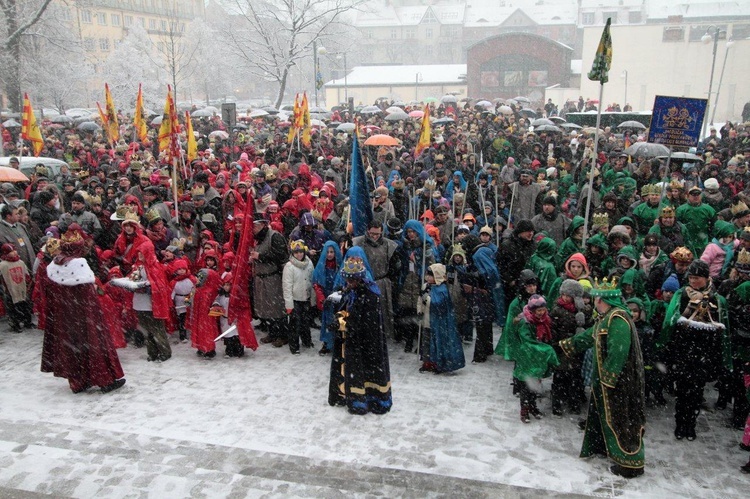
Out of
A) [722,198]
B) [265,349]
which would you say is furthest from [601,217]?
[265,349]

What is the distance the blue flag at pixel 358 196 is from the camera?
23.9 feet

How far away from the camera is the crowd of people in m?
5.99

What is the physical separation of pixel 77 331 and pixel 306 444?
122 inches

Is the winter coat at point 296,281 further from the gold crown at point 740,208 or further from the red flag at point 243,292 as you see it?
the gold crown at point 740,208

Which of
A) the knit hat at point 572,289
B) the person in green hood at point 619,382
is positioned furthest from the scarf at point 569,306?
the person in green hood at point 619,382

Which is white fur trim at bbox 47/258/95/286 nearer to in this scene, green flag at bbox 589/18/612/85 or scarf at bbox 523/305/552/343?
scarf at bbox 523/305/552/343

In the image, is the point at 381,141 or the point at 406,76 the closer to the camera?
the point at 381,141

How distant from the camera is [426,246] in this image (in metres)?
8.30

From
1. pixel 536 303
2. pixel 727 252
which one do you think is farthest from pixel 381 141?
pixel 536 303

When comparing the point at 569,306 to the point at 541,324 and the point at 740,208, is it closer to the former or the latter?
the point at 541,324

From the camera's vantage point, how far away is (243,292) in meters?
8.16

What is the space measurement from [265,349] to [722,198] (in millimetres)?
8718

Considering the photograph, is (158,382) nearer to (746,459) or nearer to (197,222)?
(197,222)

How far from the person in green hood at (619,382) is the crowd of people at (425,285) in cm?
1
